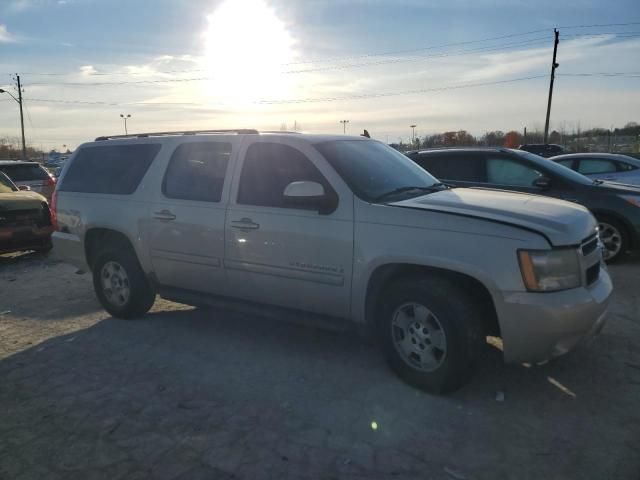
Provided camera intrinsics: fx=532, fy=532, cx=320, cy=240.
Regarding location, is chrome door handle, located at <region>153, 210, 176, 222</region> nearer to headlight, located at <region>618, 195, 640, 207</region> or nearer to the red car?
the red car

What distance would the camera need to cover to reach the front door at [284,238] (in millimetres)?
4074

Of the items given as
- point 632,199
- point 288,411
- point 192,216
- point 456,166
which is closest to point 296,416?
point 288,411

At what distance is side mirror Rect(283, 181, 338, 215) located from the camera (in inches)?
157

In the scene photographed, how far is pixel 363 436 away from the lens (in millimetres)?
3260

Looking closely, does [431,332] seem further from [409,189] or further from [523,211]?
[409,189]

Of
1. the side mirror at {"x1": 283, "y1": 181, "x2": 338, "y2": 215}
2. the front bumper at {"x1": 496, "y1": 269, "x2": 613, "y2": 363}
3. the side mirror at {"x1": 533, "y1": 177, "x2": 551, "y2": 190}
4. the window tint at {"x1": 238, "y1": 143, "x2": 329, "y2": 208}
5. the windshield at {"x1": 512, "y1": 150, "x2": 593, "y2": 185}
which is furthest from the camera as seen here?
the windshield at {"x1": 512, "y1": 150, "x2": 593, "y2": 185}

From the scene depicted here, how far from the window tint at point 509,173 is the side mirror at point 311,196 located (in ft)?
14.7

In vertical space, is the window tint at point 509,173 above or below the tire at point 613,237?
above

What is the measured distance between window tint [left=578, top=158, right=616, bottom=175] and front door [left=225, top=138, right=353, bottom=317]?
9.44m

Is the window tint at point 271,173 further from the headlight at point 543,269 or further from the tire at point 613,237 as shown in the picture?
the tire at point 613,237

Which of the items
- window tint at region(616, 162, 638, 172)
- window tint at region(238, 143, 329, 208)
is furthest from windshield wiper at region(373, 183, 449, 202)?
window tint at region(616, 162, 638, 172)

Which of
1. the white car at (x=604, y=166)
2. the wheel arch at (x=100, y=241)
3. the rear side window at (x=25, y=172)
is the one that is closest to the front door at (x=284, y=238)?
the wheel arch at (x=100, y=241)

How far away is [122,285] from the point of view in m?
5.65

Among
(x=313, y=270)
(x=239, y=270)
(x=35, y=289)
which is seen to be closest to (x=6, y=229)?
(x=35, y=289)
